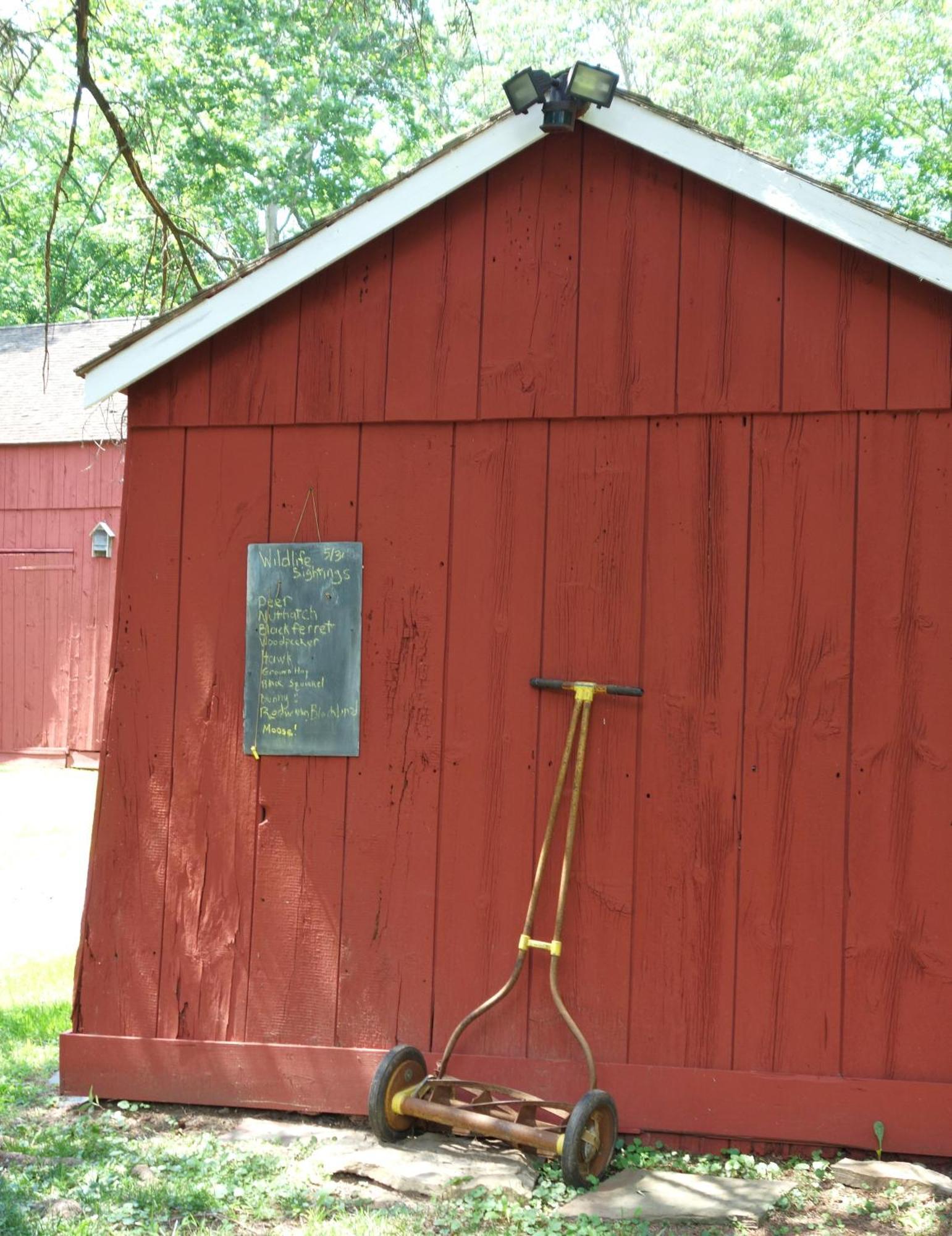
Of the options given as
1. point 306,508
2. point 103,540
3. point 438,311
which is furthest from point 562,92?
point 103,540

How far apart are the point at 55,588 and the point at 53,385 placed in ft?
11.0

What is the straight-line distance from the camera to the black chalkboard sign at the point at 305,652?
452 cm

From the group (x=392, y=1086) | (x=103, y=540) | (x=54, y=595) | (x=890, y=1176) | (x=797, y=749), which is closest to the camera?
(x=890, y=1176)

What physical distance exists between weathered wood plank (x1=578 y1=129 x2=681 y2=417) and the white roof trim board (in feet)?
0.49

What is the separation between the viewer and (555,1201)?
3.72 meters

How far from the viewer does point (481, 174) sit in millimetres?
4410

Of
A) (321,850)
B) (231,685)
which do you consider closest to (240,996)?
(321,850)

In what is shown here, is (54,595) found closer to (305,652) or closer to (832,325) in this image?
(305,652)

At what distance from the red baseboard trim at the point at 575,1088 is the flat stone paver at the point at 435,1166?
261 mm

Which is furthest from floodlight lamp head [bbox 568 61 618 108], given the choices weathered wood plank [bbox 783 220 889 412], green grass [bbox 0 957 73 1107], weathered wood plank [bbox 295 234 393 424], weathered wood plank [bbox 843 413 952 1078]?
green grass [bbox 0 957 73 1107]

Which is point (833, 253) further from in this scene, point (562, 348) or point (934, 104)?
point (934, 104)

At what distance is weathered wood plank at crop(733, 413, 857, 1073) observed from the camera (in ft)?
13.5

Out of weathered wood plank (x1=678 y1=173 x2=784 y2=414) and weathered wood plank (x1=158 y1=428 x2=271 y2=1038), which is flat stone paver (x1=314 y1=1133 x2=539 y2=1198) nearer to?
weathered wood plank (x1=158 y1=428 x2=271 y2=1038)

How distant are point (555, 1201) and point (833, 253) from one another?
3096 mm
